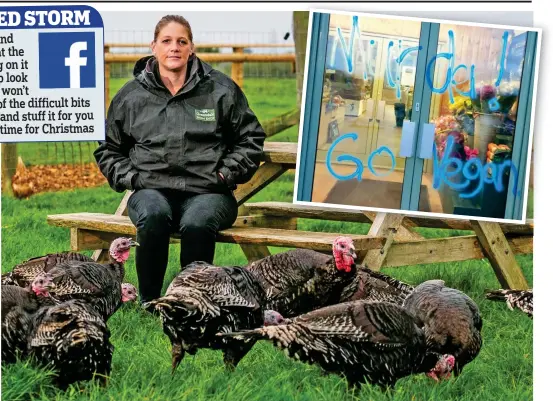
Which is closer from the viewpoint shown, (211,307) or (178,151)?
(211,307)

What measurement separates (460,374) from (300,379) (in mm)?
772

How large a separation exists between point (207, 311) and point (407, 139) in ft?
6.46

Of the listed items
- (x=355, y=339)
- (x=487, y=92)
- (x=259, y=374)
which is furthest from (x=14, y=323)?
(x=487, y=92)

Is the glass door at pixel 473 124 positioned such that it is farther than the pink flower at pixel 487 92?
No

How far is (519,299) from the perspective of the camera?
5.19 metres

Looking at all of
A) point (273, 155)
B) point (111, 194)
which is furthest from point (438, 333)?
point (111, 194)

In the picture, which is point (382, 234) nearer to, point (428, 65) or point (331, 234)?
point (331, 234)

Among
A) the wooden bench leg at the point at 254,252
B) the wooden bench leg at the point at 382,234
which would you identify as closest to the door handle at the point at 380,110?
the wooden bench leg at the point at 382,234

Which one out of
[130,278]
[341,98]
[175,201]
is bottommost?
[130,278]

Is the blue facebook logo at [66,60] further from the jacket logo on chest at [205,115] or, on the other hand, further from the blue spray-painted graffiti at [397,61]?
the blue spray-painted graffiti at [397,61]

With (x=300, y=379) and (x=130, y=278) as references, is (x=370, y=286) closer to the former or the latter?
(x=300, y=379)

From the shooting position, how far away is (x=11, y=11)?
4648mm

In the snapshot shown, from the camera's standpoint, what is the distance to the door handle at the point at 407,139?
5.70 meters

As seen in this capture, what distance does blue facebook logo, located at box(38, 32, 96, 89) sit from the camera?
466 cm
